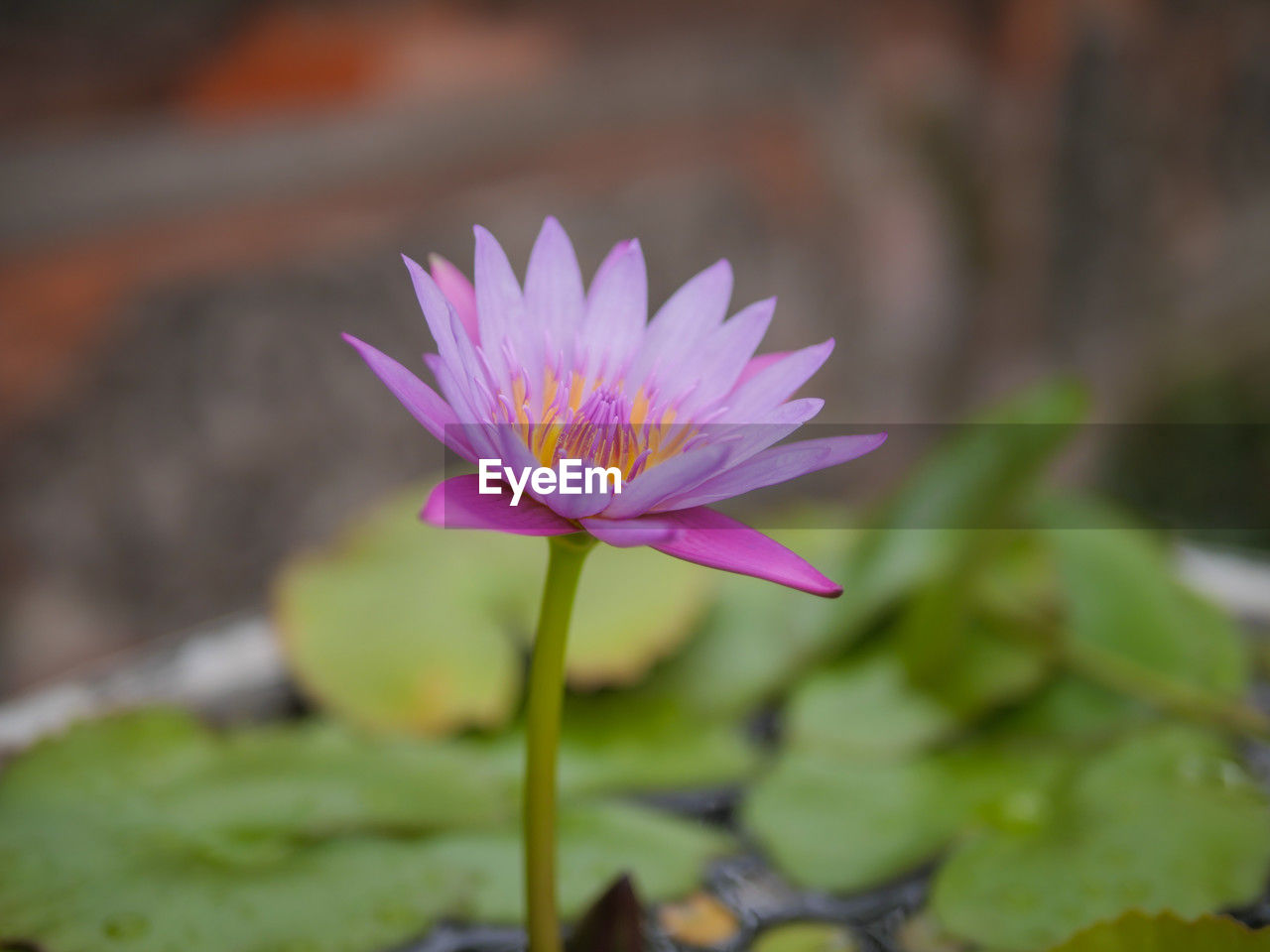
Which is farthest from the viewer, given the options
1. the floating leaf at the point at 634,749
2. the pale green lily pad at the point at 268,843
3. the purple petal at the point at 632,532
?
the floating leaf at the point at 634,749

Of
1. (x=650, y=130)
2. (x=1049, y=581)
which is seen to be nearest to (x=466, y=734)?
(x=1049, y=581)

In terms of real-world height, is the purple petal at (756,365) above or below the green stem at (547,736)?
above

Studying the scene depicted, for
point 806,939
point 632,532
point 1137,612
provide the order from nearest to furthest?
1. point 632,532
2. point 806,939
3. point 1137,612

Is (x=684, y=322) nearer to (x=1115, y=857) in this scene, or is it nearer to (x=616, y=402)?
(x=616, y=402)

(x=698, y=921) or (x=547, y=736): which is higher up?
(x=547, y=736)

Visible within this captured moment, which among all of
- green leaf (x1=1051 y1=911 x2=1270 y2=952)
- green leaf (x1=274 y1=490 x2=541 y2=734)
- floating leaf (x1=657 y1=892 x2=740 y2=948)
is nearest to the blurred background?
green leaf (x1=274 y1=490 x2=541 y2=734)

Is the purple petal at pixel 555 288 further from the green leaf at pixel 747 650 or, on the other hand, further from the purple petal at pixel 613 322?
the green leaf at pixel 747 650

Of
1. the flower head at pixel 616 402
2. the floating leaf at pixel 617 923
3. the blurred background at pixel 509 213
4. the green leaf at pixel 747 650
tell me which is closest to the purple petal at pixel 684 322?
the flower head at pixel 616 402

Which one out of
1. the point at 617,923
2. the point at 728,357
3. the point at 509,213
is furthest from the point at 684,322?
the point at 509,213
